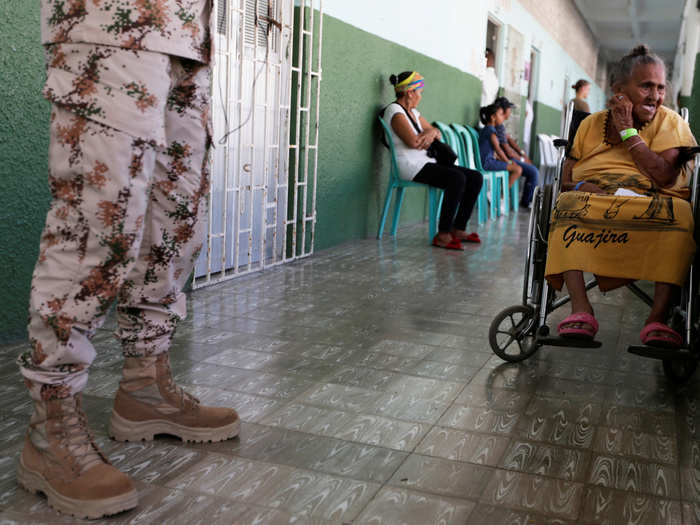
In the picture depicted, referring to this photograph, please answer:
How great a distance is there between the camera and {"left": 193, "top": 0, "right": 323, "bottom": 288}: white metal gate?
3946 mm

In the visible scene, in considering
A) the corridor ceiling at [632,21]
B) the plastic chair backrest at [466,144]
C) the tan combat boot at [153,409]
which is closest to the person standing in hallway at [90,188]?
the tan combat boot at [153,409]

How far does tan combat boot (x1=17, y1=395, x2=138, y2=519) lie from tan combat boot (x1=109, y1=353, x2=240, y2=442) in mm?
249

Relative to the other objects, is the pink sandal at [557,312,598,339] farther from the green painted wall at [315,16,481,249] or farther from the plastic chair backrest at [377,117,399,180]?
the plastic chair backrest at [377,117,399,180]

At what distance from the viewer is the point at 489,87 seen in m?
9.27

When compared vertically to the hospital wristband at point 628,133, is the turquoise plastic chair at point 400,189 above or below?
below

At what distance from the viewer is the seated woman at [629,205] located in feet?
8.19

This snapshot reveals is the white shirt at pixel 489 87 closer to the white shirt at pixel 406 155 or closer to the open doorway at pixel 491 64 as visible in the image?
the open doorway at pixel 491 64

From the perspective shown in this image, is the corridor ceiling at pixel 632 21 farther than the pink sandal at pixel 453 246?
Yes

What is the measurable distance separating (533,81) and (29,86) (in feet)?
34.4

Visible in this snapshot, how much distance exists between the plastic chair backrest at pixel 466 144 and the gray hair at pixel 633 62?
4044mm

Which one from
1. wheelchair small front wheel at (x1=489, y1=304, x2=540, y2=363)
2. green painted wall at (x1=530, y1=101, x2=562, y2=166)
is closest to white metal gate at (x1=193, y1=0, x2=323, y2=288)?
wheelchair small front wheel at (x1=489, y1=304, x2=540, y2=363)

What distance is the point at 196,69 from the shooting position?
171cm

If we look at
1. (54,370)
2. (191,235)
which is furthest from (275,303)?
(54,370)

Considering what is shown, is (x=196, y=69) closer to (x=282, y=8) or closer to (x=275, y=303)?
(x=275, y=303)
